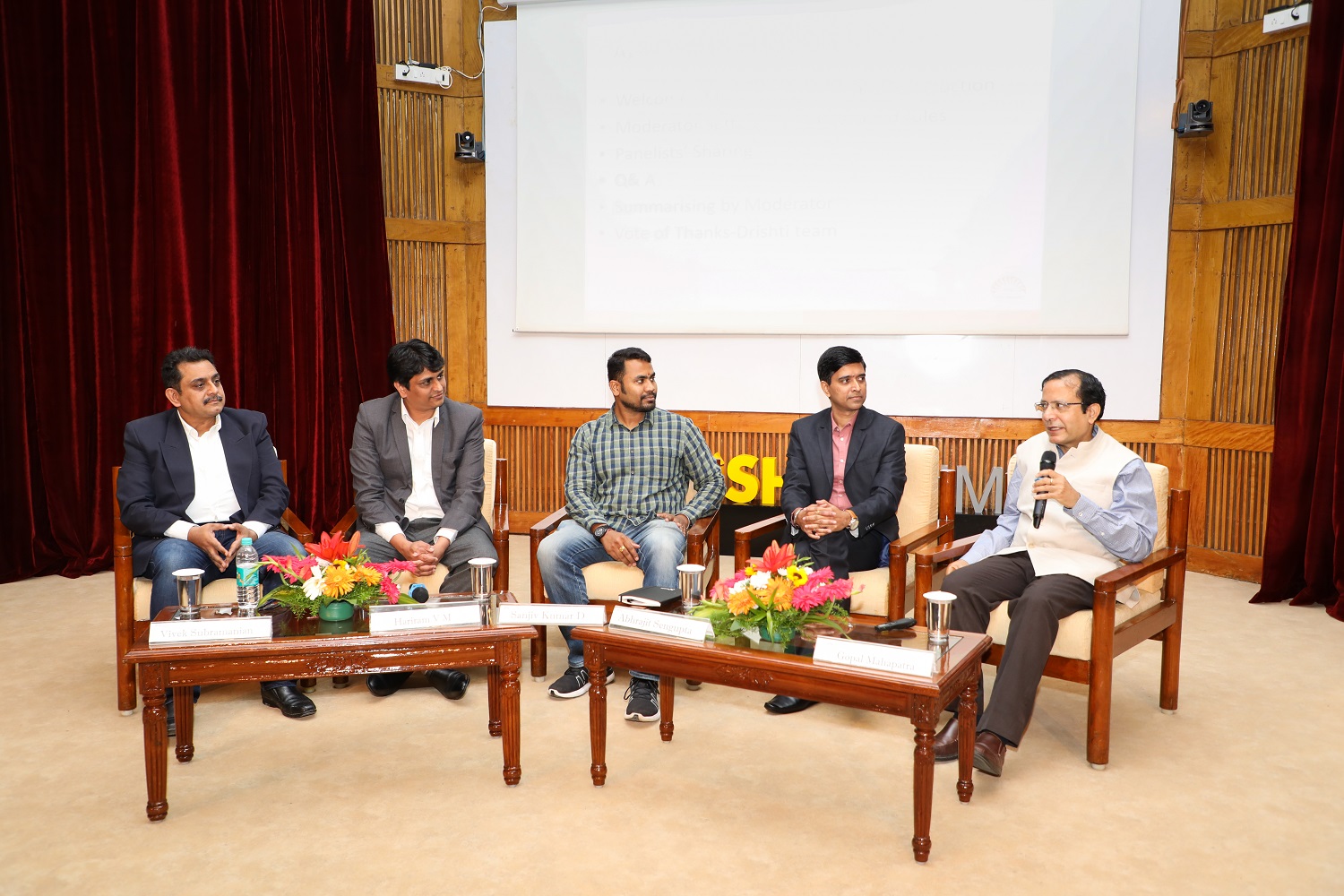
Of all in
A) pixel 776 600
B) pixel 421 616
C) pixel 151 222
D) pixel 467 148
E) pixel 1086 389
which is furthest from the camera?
pixel 467 148

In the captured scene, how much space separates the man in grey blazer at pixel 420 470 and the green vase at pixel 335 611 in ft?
2.63

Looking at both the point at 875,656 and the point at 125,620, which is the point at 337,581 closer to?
the point at 125,620

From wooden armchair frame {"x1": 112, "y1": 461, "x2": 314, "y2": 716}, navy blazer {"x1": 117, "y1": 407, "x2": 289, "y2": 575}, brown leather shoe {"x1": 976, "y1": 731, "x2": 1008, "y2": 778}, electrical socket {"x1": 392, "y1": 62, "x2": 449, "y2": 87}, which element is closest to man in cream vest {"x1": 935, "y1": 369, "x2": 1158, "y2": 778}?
brown leather shoe {"x1": 976, "y1": 731, "x2": 1008, "y2": 778}

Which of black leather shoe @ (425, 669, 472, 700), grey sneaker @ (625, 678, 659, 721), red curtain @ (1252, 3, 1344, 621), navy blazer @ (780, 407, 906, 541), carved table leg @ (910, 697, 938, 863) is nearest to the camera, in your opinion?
carved table leg @ (910, 697, 938, 863)

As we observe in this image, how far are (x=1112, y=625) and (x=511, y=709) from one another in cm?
173

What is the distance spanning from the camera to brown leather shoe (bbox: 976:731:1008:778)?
274 cm

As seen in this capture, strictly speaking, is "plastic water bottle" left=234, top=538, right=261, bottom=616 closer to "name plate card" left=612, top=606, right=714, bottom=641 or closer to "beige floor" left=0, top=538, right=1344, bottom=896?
"beige floor" left=0, top=538, right=1344, bottom=896

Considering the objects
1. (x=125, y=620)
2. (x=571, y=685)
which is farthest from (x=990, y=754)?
(x=125, y=620)

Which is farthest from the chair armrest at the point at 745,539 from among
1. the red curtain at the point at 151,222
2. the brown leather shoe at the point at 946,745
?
the red curtain at the point at 151,222

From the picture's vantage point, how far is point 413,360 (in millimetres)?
3689

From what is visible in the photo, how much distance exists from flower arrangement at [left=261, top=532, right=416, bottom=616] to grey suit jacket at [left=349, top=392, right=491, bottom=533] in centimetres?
85

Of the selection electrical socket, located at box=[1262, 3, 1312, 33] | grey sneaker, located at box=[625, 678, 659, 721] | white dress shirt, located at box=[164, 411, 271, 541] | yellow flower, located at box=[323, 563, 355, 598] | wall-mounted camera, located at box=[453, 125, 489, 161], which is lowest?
grey sneaker, located at box=[625, 678, 659, 721]

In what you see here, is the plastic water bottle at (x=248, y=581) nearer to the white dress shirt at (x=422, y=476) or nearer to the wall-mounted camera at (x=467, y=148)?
the white dress shirt at (x=422, y=476)

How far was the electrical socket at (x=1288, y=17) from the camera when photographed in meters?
4.71
